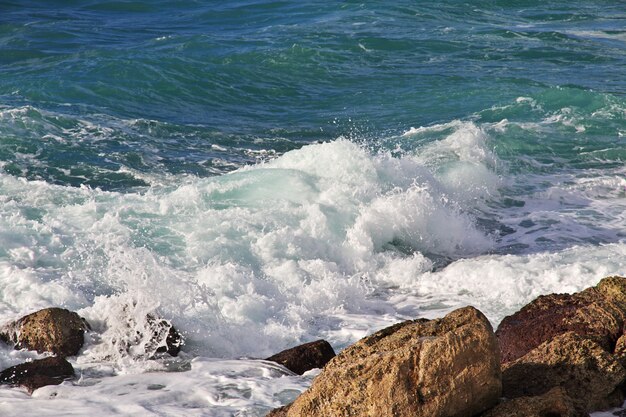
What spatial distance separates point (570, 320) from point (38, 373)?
12.5 feet

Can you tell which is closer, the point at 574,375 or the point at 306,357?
the point at 574,375

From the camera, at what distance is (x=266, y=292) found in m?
9.55

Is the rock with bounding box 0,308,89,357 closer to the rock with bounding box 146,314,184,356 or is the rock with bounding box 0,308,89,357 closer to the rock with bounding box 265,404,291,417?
the rock with bounding box 146,314,184,356

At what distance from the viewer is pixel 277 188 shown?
12.3 m

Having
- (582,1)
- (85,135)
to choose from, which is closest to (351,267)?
(85,135)

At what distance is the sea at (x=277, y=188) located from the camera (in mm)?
8180

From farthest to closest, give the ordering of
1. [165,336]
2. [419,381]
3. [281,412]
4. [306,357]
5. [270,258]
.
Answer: [270,258]
[165,336]
[306,357]
[281,412]
[419,381]

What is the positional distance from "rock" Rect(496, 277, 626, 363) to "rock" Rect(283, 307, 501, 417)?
1.41 meters

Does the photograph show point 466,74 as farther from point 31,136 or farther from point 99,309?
point 99,309

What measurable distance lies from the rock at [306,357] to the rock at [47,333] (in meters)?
1.67

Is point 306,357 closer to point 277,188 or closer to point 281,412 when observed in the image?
point 281,412

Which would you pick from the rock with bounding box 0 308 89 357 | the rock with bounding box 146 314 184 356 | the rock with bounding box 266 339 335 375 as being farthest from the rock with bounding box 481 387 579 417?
the rock with bounding box 0 308 89 357

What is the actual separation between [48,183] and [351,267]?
452 cm

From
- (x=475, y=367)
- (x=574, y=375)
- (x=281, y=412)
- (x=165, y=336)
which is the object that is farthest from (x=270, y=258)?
(x=475, y=367)
